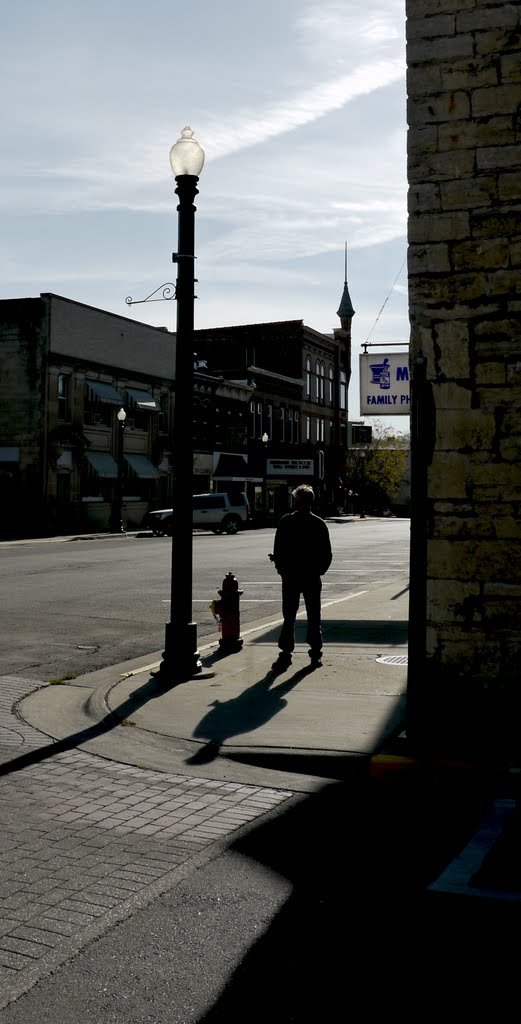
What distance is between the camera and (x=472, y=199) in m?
6.76

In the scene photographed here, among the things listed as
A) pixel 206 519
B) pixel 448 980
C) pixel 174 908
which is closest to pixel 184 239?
pixel 174 908

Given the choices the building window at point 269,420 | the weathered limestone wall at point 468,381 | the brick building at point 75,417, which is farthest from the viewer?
the building window at point 269,420

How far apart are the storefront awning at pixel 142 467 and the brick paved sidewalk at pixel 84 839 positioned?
41879 millimetres

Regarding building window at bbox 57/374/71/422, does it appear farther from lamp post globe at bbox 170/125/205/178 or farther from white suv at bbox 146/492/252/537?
lamp post globe at bbox 170/125/205/178

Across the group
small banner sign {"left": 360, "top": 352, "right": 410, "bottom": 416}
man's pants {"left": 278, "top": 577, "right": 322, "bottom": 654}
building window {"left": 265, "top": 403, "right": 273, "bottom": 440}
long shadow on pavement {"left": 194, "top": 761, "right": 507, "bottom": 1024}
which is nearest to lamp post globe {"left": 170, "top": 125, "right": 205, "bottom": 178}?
man's pants {"left": 278, "top": 577, "right": 322, "bottom": 654}

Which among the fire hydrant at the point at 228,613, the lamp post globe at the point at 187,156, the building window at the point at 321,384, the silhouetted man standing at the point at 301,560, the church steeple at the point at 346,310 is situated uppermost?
the church steeple at the point at 346,310

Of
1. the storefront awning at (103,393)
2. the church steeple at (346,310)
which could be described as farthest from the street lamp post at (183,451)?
the church steeple at (346,310)

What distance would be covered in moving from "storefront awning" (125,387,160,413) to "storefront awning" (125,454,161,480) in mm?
2445

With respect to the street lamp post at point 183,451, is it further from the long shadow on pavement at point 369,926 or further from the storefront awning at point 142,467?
the storefront awning at point 142,467

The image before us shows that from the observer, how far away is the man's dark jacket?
10.0 meters

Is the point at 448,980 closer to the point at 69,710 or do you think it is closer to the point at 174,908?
the point at 174,908

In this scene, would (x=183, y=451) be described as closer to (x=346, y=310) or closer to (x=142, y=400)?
(x=142, y=400)

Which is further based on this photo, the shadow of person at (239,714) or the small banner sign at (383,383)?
the small banner sign at (383,383)

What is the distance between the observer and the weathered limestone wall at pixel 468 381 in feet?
21.6
